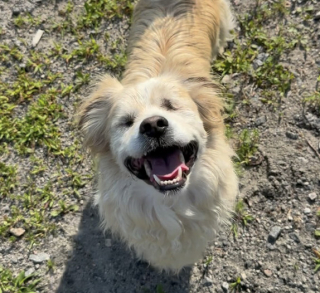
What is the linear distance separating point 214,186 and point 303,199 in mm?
1318

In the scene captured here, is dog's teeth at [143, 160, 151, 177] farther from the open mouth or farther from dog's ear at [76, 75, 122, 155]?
dog's ear at [76, 75, 122, 155]

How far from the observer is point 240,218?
396 cm

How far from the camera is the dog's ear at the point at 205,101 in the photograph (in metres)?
3.22

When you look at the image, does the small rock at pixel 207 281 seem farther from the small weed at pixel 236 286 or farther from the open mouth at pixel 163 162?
the open mouth at pixel 163 162

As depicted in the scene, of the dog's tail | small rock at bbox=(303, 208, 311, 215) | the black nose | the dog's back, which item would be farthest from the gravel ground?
the black nose

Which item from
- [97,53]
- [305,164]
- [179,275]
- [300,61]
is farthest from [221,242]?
[97,53]

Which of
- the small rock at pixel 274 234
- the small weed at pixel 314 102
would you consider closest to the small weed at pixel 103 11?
the small weed at pixel 314 102

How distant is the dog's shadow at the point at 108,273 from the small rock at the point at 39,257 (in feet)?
0.85

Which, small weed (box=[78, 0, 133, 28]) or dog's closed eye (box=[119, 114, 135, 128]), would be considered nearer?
dog's closed eye (box=[119, 114, 135, 128])

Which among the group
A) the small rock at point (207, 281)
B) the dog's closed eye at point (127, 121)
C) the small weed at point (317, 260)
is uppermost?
the dog's closed eye at point (127, 121)

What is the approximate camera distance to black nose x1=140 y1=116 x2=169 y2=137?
2.72m

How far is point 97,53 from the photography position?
5027mm

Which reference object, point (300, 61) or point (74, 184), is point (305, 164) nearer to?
point (300, 61)

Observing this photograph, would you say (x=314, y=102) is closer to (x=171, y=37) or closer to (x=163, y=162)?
(x=171, y=37)
